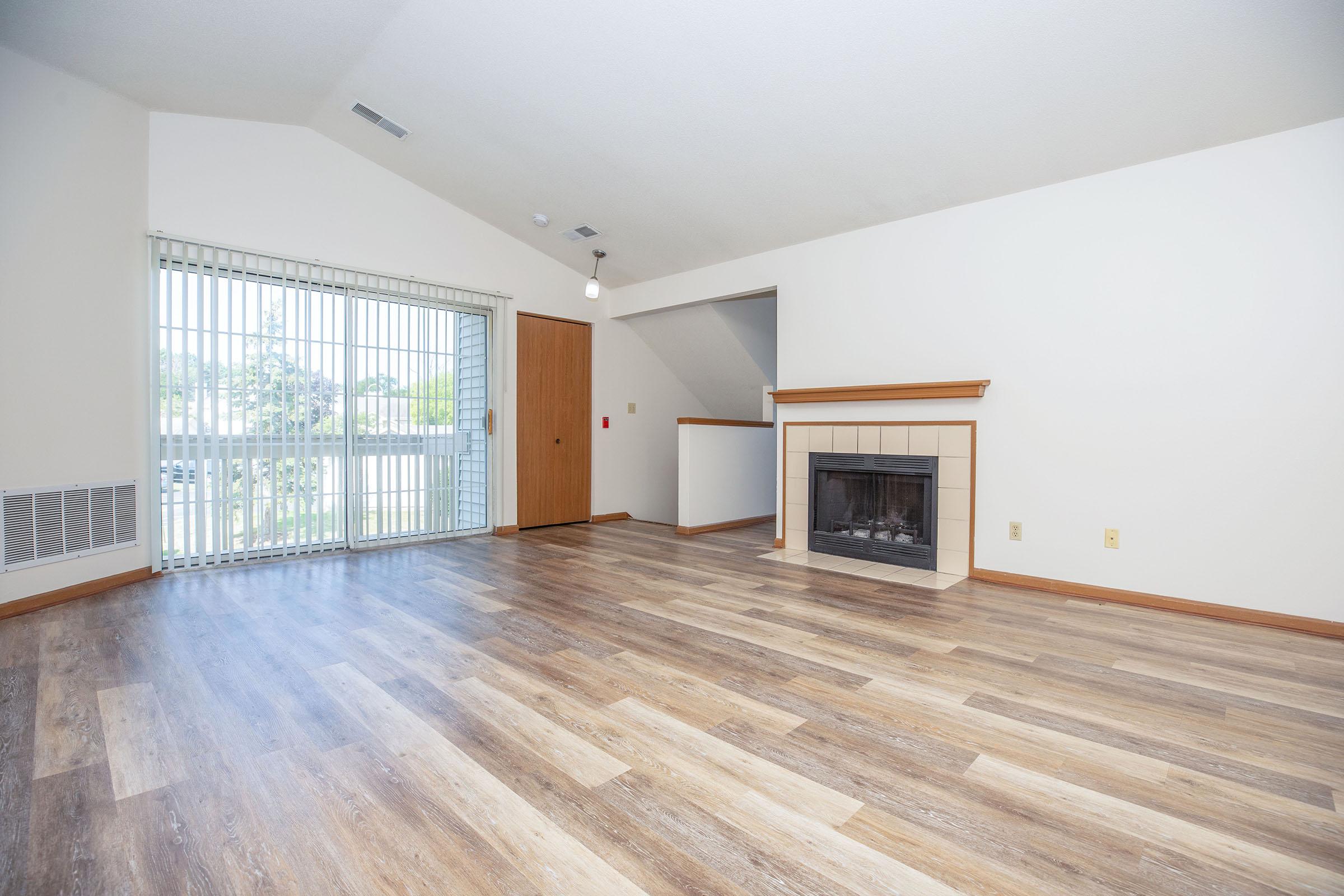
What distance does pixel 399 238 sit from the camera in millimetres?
5293

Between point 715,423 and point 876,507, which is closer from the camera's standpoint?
point 876,507

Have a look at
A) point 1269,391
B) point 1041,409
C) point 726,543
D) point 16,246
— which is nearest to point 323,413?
point 16,246

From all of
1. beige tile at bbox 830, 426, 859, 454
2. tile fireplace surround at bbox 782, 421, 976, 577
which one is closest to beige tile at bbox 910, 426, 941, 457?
tile fireplace surround at bbox 782, 421, 976, 577

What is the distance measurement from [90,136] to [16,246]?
0.86m

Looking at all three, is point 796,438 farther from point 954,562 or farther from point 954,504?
point 954,562

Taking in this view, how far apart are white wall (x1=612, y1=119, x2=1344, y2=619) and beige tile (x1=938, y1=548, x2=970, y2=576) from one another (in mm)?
77

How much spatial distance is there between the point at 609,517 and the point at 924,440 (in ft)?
12.0

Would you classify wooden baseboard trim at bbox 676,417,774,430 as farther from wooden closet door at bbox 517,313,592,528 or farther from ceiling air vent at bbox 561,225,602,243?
ceiling air vent at bbox 561,225,602,243

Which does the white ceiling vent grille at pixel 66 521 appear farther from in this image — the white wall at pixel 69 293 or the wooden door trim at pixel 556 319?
the wooden door trim at pixel 556 319

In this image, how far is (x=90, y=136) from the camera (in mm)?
3713

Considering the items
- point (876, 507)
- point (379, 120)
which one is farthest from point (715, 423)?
point (379, 120)

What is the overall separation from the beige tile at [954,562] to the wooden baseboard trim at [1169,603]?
0.19 feet

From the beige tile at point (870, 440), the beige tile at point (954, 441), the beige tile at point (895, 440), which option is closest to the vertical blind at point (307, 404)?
the beige tile at point (870, 440)

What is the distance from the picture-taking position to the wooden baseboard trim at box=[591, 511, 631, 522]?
268 inches
